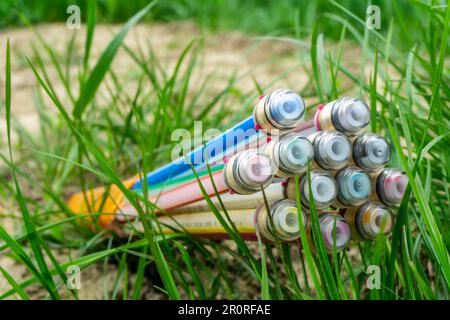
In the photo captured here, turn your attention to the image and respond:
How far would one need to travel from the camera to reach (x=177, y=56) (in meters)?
2.53

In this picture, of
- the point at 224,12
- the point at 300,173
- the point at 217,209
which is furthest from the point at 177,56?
the point at 300,173

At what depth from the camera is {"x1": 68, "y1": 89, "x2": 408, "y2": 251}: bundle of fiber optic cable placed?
76cm

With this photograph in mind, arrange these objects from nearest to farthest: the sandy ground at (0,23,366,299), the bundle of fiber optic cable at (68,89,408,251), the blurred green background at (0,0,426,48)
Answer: the bundle of fiber optic cable at (68,89,408,251) < the sandy ground at (0,23,366,299) < the blurred green background at (0,0,426,48)

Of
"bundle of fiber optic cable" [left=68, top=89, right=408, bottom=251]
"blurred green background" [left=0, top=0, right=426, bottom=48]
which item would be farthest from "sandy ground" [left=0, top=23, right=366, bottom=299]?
"bundle of fiber optic cable" [left=68, top=89, right=408, bottom=251]

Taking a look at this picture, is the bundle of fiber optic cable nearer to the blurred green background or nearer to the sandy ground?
the sandy ground

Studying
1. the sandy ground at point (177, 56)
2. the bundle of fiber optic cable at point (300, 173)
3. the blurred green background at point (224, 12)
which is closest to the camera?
the bundle of fiber optic cable at point (300, 173)

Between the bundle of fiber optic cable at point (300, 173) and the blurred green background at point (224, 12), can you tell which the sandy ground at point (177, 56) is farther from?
the bundle of fiber optic cable at point (300, 173)

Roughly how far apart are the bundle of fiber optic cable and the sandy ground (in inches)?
35.8

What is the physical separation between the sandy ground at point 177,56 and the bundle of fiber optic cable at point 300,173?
2.98ft

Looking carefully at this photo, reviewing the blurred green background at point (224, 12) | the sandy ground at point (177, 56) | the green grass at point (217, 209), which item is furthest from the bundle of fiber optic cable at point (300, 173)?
the blurred green background at point (224, 12)

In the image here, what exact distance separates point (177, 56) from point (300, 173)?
1.82m

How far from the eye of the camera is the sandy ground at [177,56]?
6.80ft
